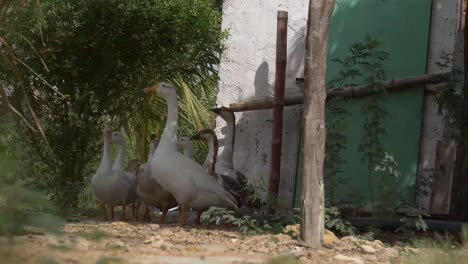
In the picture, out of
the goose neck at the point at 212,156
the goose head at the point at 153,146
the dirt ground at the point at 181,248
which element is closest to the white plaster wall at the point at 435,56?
the goose neck at the point at 212,156

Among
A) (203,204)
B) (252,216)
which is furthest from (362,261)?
(203,204)

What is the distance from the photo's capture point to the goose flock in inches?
361

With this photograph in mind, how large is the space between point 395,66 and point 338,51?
2.37 feet

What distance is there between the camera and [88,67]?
39.0 ft

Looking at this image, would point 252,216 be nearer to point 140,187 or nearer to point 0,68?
point 140,187

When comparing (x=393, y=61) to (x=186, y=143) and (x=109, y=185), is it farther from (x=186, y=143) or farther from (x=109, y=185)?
(x=109, y=185)

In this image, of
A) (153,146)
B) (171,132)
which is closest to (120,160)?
(153,146)

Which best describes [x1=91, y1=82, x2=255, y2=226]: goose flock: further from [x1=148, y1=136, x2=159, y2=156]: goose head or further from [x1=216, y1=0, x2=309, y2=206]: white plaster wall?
[x1=216, y1=0, x2=309, y2=206]: white plaster wall

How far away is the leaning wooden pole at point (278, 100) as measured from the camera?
34.7 feet

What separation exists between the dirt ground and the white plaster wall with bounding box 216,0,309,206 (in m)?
2.68

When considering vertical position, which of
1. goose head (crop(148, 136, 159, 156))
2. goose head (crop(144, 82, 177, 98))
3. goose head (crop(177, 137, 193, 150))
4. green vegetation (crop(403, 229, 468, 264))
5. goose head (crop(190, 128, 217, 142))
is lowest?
green vegetation (crop(403, 229, 468, 264))

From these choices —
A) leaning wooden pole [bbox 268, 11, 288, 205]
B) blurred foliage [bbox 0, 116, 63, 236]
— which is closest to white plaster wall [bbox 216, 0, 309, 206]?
leaning wooden pole [bbox 268, 11, 288, 205]

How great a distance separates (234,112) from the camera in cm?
1134

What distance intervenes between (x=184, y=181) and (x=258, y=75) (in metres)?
2.66
